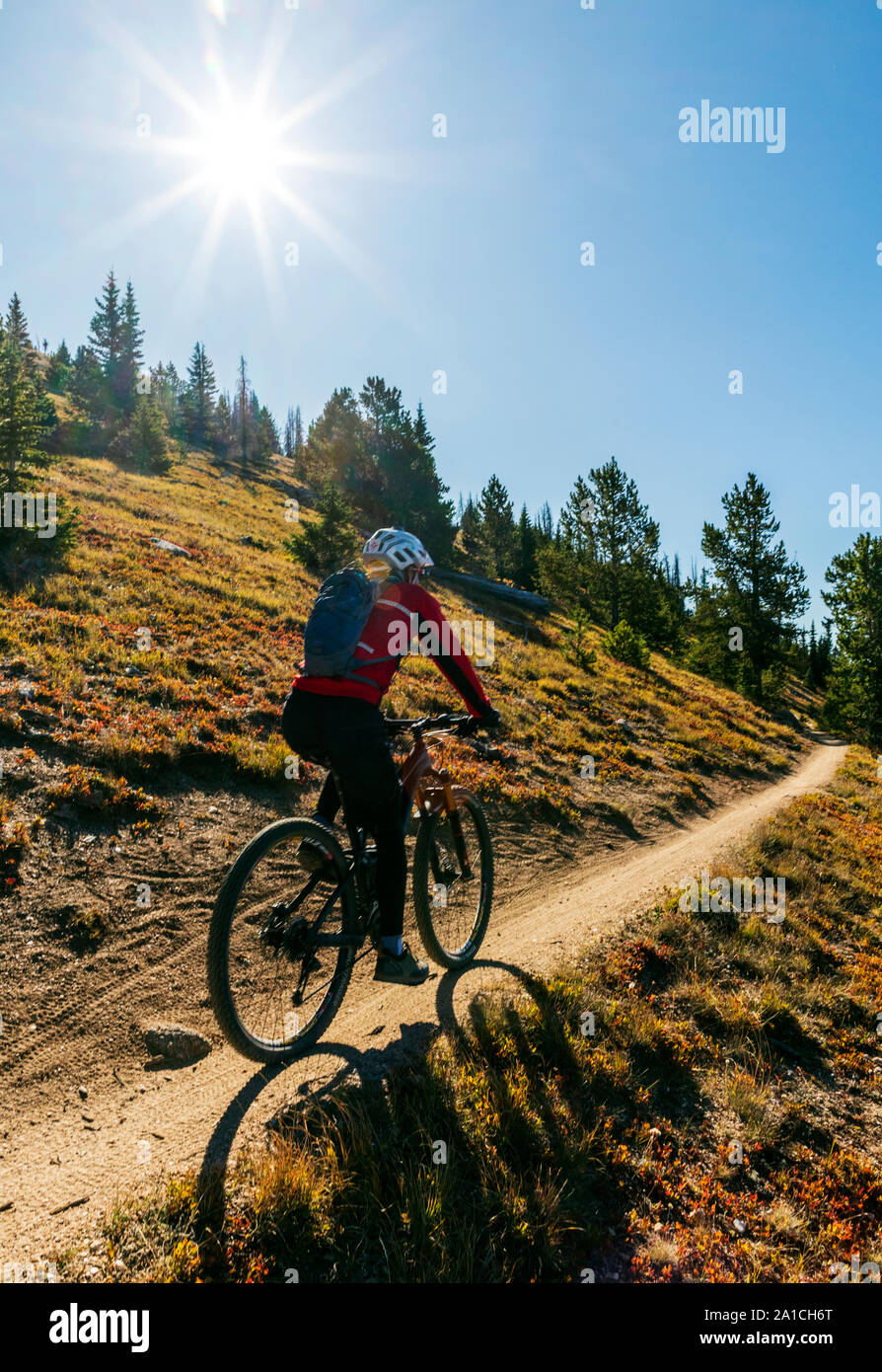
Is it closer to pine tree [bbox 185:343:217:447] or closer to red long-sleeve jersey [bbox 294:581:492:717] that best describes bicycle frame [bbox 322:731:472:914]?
red long-sleeve jersey [bbox 294:581:492:717]

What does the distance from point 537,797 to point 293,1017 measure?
7.49 meters

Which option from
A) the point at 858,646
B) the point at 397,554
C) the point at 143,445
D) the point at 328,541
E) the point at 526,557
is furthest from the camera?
the point at 526,557

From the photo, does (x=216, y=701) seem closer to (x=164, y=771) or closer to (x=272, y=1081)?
(x=164, y=771)

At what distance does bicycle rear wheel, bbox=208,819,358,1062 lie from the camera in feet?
11.3

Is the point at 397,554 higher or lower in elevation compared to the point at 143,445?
lower

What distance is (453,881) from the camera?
214 inches

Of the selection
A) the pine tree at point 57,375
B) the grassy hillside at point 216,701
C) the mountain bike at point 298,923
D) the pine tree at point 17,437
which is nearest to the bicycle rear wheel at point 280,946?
the mountain bike at point 298,923

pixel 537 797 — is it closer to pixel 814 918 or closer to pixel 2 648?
pixel 814 918

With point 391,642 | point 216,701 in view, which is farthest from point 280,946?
point 216,701

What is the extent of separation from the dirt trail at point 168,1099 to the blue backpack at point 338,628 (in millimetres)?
2558

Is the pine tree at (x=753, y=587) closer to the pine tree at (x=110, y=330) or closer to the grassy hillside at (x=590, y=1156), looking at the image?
the grassy hillside at (x=590, y=1156)

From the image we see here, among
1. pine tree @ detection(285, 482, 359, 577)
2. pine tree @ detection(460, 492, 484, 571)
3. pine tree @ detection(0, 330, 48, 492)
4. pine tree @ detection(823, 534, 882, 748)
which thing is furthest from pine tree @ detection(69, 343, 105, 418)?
pine tree @ detection(823, 534, 882, 748)

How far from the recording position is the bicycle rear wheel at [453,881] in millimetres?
5020

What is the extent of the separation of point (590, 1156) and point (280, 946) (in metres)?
2.24
